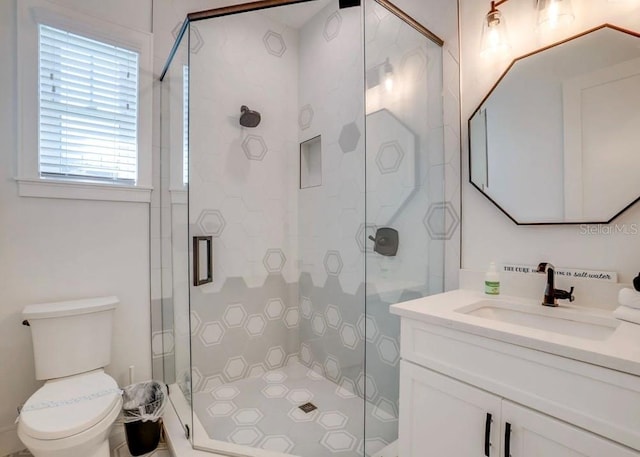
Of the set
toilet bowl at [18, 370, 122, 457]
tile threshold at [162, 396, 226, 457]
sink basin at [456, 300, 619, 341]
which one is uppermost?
sink basin at [456, 300, 619, 341]

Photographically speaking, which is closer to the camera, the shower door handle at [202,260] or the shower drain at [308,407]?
the shower drain at [308,407]

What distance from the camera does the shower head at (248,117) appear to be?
222 cm

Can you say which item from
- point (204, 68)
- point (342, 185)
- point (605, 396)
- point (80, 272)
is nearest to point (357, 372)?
point (342, 185)

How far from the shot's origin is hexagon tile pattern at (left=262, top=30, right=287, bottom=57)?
7.71 ft

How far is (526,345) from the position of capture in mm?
793

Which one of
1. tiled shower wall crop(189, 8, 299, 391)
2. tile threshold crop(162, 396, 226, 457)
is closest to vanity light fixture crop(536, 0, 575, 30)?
tiled shower wall crop(189, 8, 299, 391)

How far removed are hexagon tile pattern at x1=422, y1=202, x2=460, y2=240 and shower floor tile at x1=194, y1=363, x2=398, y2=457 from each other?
3.05 feet

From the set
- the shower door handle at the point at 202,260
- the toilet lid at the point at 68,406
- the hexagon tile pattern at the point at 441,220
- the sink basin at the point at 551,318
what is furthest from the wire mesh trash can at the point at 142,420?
the hexagon tile pattern at the point at 441,220

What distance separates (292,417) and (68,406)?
3.47ft

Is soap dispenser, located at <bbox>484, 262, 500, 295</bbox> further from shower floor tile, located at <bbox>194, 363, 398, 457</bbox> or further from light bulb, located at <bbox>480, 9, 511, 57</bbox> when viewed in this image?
light bulb, located at <bbox>480, 9, 511, 57</bbox>

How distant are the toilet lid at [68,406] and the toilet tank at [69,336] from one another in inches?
2.7

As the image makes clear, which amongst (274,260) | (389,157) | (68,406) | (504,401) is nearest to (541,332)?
(504,401)

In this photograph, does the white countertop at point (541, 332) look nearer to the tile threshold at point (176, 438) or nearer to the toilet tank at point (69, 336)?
the tile threshold at point (176, 438)

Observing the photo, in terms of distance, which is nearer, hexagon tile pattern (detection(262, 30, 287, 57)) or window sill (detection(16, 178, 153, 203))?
window sill (detection(16, 178, 153, 203))
